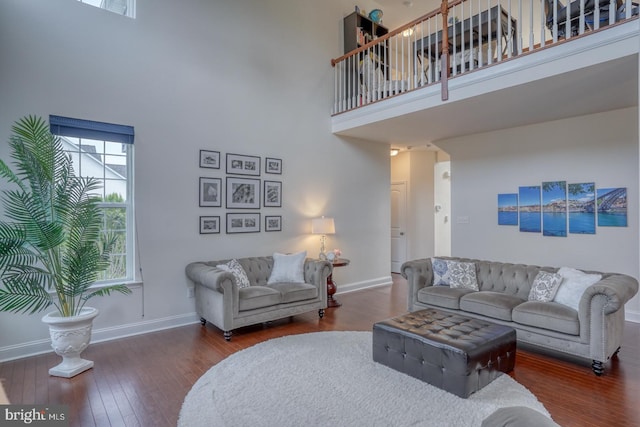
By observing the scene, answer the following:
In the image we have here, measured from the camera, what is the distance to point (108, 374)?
3127 mm

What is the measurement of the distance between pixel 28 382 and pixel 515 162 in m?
6.61

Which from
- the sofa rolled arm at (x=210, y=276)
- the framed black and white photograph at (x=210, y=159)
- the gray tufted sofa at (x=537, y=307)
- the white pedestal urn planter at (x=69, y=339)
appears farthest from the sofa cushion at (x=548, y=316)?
the white pedestal urn planter at (x=69, y=339)

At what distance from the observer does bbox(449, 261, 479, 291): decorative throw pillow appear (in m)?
4.41

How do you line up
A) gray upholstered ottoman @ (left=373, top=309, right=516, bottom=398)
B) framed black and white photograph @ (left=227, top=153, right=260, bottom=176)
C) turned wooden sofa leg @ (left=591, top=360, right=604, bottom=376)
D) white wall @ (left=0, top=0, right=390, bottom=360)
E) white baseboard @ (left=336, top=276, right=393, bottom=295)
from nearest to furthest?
gray upholstered ottoman @ (left=373, top=309, right=516, bottom=398)
turned wooden sofa leg @ (left=591, top=360, right=604, bottom=376)
white wall @ (left=0, top=0, right=390, bottom=360)
framed black and white photograph @ (left=227, top=153, right=260, bottom=176)
white baseboard @ (left=336, top=276, right=393, bottom=295)

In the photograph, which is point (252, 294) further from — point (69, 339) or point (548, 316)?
point (548, 316)

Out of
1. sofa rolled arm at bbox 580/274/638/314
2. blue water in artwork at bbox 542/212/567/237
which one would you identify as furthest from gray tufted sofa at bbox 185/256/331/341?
blue water in artwork at bbox 542/212/567/237

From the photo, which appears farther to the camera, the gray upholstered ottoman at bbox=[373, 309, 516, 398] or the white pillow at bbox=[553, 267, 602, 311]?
the white pillow at bbox=[553, 267, 602, 311]

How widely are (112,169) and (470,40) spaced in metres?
4.43

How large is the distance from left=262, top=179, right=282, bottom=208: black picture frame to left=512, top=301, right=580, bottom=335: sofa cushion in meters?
3.45

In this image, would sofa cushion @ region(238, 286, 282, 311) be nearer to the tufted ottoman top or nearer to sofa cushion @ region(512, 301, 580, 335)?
the tufted ottoman top

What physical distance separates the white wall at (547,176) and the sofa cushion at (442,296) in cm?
200

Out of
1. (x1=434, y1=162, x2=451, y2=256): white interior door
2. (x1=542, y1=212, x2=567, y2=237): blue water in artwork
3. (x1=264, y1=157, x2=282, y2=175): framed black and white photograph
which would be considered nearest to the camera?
(x1=542, y1=212, x2=567, y2=237): blue water in artwork

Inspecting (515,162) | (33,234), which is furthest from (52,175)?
(515,162)

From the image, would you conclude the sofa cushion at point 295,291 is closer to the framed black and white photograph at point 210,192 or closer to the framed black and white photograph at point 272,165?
the framed black and white photograph at point 210,192
